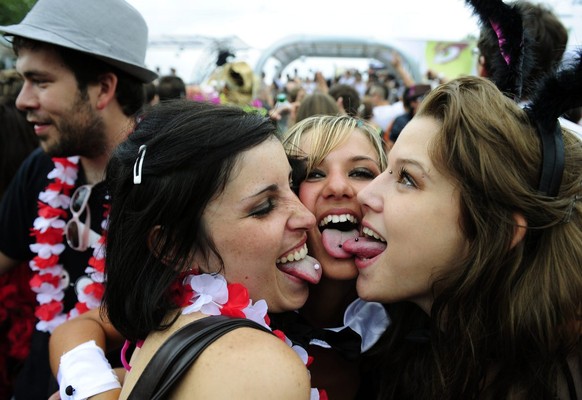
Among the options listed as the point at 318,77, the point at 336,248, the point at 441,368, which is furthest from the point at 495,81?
the point at 318,77

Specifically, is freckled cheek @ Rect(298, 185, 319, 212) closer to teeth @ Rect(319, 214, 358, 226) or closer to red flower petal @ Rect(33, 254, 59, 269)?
teeth @ Rect(319, 214, 358, 226)

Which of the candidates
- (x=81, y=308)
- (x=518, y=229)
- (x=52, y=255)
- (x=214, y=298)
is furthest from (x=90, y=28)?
(x=518, y=229)

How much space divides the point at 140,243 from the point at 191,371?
51 centimetres

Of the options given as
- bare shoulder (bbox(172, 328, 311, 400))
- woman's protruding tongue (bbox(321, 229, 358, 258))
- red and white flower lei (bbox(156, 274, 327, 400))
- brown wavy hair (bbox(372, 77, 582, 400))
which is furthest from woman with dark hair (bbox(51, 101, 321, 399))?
brown wavy hair (bbox(372, 77, 582, 400))

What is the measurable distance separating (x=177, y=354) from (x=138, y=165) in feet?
2.00

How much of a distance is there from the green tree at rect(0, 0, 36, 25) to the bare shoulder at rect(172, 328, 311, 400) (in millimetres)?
6792

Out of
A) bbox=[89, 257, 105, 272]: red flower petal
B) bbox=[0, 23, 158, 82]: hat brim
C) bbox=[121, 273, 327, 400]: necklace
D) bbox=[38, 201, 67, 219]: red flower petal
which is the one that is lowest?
bbox=[89, 257, 105, 272]: red flower petal

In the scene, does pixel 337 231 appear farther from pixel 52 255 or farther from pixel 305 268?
pixel 52 255

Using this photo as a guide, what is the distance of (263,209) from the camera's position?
1522 millimetres

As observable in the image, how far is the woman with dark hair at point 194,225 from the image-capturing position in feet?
4.56

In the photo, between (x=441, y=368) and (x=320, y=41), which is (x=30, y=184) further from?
(x=320, y=41)

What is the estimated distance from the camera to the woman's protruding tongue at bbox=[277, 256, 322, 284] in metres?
1.67

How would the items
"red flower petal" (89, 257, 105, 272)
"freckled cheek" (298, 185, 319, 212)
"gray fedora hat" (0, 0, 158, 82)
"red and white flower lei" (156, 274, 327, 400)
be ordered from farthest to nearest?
1. "gray fedora hat" (0, 0, 158, 82)
2. "red flower petal" (89, 257, 105, 272)
3. "freckled cheek" (298, 185, 319, 212)
4. "red and white flower lei" (156, 274, 327, 400)

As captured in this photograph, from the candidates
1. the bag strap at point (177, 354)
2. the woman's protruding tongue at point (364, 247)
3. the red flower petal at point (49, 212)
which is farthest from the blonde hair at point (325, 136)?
the red flower petal at point (49, 212)
